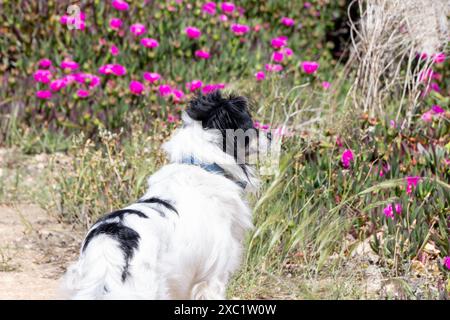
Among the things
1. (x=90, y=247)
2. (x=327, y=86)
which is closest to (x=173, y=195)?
(x=90, y=247)

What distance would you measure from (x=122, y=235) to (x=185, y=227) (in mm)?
428

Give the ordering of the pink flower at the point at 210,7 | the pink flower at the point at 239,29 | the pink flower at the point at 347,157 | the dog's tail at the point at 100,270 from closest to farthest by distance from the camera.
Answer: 1. the dog's tail at the point at 100,270
2. the pink flower at the point at 347,157
3. the pink flower at the point at 239,29
4. the pink flower at the point at 210,7

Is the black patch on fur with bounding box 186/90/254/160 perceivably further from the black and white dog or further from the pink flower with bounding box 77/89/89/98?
the pink flower with bounding box 77/89/89/98

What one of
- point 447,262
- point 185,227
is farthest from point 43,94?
point 447,262

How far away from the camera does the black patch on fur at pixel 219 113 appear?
4.30m

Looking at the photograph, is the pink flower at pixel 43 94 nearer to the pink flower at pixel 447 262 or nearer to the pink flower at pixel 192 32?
the pink flower at pixel 192 32

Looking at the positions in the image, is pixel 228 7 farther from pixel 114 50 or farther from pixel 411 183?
pixel 411 183

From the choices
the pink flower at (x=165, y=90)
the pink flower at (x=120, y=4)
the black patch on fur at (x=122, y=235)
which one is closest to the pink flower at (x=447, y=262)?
the black patch on fur at (x=122, y=235)

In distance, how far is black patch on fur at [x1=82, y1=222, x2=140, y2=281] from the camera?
3.55m

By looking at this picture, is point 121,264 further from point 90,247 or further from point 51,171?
point 51,171

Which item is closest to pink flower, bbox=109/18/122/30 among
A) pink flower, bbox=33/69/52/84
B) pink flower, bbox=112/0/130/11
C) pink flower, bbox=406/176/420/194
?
pink flower, bbox=112/0/130/11

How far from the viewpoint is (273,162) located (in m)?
5.45

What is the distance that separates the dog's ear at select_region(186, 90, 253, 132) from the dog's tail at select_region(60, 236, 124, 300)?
1007mm
